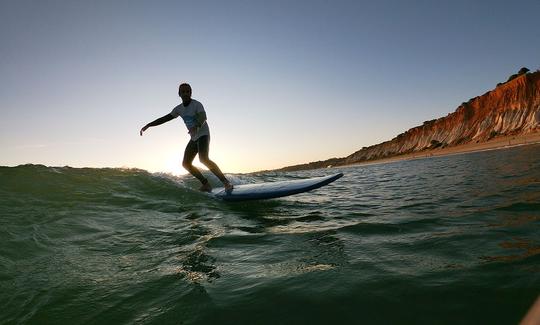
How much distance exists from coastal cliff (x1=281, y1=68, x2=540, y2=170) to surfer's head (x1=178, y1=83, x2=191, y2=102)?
1828 inches

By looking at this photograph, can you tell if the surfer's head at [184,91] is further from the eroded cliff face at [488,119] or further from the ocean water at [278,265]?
the eroded cliff face at [488,119]

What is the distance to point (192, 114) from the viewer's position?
8.22m

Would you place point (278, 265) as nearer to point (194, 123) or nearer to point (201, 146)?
point (201, 146)

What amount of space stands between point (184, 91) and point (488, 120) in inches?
2269

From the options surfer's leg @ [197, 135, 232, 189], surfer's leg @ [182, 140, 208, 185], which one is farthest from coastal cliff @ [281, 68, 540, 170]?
surfer's leg @ [182, 140, 208, 185]

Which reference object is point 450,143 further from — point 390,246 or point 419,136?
point 390,246

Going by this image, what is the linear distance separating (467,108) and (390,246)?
68293 mm

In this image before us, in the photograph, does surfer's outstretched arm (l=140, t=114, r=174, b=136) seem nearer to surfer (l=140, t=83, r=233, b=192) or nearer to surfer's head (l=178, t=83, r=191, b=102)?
surfer (l=140, t=83, r=233, b=192)

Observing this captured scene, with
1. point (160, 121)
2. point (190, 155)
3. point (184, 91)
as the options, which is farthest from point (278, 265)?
point (160, 121)

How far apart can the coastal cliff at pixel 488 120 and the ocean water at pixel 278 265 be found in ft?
154

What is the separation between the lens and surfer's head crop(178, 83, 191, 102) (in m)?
8.02

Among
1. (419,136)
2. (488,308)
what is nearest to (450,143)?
(419,136)

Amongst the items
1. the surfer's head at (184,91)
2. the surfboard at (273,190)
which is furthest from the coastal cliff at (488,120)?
the surfer's head at (184,91)

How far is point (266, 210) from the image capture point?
23.5ft
